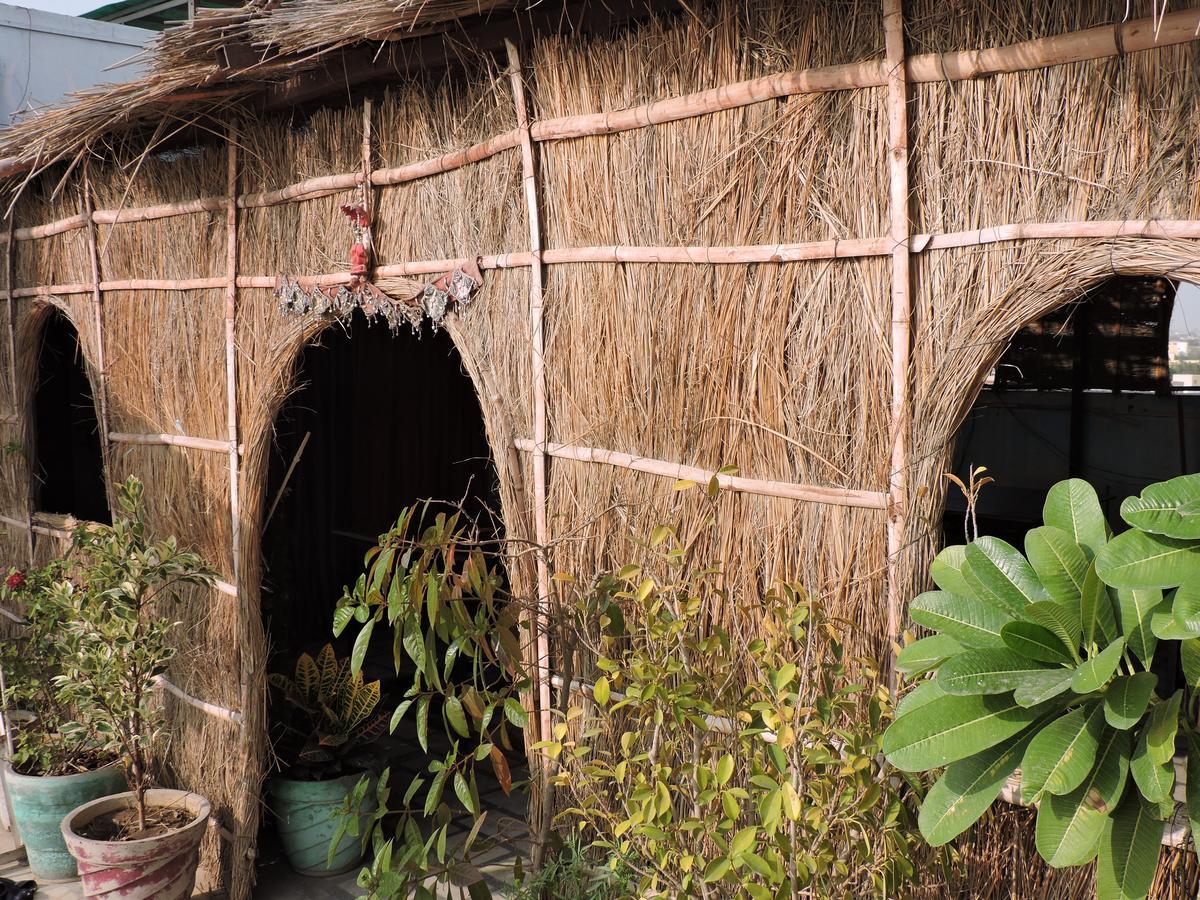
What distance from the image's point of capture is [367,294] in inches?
141

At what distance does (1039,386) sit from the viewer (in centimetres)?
625

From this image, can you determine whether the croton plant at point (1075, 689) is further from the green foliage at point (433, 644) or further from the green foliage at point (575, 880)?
the green foliage at point (575, 880)

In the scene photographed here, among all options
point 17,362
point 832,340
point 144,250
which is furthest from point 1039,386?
point 17,362

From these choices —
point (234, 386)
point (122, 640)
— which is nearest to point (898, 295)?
point (234, 386)

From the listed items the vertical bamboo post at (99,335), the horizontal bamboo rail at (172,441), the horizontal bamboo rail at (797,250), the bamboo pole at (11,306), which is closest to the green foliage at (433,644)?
the horizontal bamboo rail at (797,250)

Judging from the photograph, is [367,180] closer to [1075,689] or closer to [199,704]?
[199,704]

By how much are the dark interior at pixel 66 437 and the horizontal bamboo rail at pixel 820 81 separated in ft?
12.3

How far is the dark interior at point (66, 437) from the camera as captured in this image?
22.2 ft

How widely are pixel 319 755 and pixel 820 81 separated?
3200 millimetres

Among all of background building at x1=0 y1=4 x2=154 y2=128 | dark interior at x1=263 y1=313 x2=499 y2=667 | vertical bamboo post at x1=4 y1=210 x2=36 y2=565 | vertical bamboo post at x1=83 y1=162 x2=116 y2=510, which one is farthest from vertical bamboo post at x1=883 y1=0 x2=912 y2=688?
background building at x1=0 y1=4 x2=154 y2=128

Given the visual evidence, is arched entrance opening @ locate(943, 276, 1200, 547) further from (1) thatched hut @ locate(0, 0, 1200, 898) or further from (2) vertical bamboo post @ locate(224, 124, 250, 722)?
(2) vertical bamboo post @ locate(224, 124, 250, 722)

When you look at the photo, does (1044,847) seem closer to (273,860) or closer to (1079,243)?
(1079,243)

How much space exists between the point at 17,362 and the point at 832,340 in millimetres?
4723

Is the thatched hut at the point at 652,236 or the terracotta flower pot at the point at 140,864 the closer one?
the thatched hut at the point at 652,236
